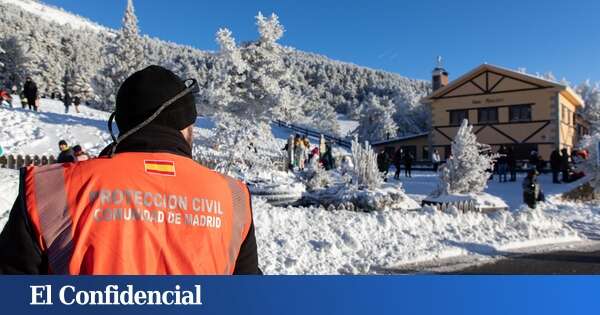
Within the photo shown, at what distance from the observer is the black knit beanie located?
1.53 meters

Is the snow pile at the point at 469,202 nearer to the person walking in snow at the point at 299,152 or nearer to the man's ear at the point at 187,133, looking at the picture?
the person walking in snow at the point at 299,152

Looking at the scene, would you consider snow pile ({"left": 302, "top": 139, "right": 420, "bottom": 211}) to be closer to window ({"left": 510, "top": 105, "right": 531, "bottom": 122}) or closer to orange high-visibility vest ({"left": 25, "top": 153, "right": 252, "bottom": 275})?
orange high-visibility vest ({"left": 25, "top": 153, "right": 252, "bottom": 275})

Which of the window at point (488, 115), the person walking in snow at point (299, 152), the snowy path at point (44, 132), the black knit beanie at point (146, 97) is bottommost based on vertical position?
the black knit beanie at point (146, 97)

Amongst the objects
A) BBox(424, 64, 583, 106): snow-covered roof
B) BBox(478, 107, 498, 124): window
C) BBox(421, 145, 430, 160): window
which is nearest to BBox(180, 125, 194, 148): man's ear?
BBox(424, 64, 583, 106): snow-covered roof

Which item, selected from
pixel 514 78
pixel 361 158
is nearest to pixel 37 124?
pixel 361 158

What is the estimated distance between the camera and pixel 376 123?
57.2 m

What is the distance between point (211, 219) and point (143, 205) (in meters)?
0.23

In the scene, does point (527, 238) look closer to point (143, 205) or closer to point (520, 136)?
point (143, 205)

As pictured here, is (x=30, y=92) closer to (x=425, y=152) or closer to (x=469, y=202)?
(x=469, y=202)

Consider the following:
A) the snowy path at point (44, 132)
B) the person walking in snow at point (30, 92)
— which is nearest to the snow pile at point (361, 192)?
the snowy path at point (44, 132)

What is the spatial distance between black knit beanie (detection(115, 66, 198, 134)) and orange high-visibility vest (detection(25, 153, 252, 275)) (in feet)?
0.47

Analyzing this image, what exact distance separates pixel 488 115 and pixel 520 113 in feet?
6.76

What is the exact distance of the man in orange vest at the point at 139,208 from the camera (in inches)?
52.1

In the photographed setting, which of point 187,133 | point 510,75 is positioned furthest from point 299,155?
point 187,133
